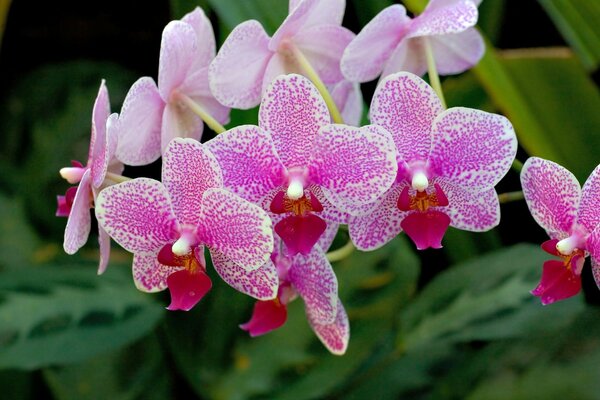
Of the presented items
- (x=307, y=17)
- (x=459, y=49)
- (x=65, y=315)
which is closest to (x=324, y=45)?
(x=307, y=17)

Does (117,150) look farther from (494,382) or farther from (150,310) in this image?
(494,382)

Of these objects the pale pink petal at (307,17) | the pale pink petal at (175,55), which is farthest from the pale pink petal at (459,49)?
the pale pink petal at (175,55)

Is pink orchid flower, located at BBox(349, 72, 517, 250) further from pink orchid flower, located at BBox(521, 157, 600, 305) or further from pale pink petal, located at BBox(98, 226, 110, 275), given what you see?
pale pink petal, located at BBox(98, 226, 110, 275)

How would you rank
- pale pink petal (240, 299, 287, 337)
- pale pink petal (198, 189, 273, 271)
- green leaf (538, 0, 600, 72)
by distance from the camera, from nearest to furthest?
pale pink petal (198, 189, 273, 271) → pale pink petal (240, 299, 287, 337) → green leaf (538, 0, 600, 72)

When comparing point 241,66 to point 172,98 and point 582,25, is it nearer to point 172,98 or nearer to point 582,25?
point 172,98

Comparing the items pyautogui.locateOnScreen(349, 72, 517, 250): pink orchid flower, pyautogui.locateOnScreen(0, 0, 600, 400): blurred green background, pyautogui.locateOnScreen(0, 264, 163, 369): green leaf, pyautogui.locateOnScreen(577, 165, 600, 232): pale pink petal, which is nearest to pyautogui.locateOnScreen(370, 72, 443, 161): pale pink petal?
pyautogui.locateOnScreen(349, 72, 517, 250): pink orchid flower

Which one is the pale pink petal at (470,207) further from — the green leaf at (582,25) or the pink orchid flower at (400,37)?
the green leaf at (582,25)

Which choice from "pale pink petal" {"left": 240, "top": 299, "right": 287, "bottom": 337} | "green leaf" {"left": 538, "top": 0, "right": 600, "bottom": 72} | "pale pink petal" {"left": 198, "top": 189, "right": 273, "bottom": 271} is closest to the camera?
"pale pink petal" {"left": 198, "top": 189, "right": 273, "bottom": 271}
